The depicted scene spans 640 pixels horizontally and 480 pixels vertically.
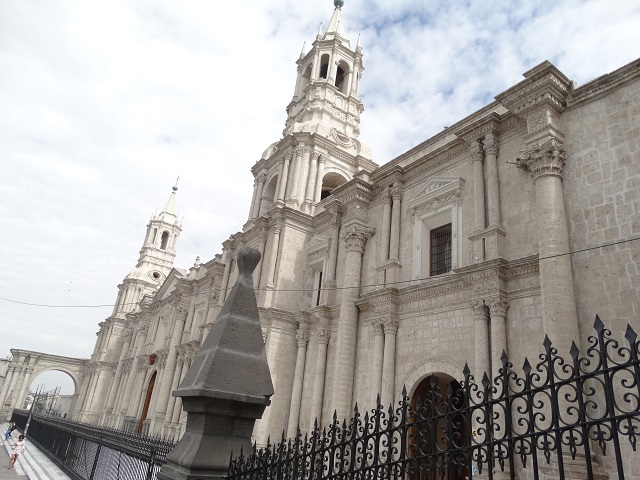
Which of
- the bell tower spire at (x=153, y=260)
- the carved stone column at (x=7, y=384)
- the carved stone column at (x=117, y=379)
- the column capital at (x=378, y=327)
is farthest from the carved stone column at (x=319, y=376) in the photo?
the carved stone column at (x=7, y=384)

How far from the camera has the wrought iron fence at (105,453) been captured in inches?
311

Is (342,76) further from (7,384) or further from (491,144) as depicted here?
(7,384)

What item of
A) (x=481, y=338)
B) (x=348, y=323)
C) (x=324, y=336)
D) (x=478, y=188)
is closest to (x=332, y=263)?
(x=324, y=336)

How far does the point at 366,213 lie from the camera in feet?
49.7

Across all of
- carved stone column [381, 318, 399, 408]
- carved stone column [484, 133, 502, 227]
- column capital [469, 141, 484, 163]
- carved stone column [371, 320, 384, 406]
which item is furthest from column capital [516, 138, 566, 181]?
carved stone column [371, 320, 384, 406]

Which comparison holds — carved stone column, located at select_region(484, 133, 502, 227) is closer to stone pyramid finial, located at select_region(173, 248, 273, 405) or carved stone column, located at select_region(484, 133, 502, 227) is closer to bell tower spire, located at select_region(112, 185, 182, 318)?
stone pyramid finial, located at select_region(173, 248, 273, 405)

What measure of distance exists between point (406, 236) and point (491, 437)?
35.2 feet

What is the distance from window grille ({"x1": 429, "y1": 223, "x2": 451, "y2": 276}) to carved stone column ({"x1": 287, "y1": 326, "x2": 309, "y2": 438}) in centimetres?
526

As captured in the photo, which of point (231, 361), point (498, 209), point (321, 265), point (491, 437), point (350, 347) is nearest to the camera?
point (491, 437)

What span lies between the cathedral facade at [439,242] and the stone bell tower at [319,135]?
9 centimetres

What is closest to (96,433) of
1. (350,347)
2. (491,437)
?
(350,347)

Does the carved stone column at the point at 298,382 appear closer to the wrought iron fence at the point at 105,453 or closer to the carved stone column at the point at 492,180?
the wrought iron fence at the point at 105,453

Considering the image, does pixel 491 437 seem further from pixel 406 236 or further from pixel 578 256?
pixel 406 236

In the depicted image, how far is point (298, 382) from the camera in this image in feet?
49.1
